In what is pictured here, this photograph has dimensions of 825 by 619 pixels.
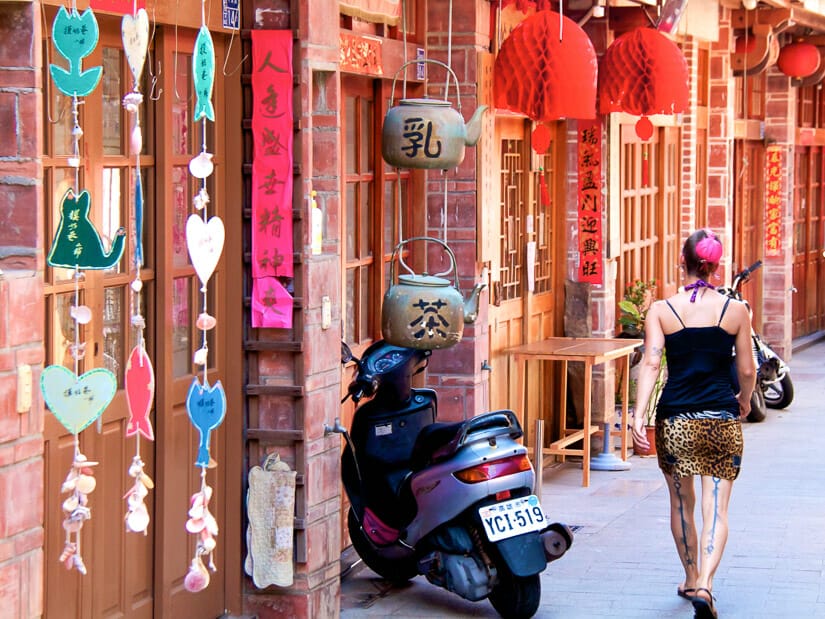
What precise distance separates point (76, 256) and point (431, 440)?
282 centimetres

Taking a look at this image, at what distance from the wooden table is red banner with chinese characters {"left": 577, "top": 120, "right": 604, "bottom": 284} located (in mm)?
559

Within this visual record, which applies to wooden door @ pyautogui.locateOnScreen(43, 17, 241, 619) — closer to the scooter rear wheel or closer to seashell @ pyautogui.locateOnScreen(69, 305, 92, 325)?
seashell @ pyautogui.locateOnScreen(69, 305, 92, 325)

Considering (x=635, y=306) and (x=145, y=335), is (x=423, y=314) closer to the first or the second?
(x=145, y=335)

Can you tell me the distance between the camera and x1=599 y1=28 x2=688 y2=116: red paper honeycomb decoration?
35.4 feet

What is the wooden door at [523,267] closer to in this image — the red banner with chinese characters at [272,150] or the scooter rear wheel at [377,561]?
the scooter rear wheel at [377,561]

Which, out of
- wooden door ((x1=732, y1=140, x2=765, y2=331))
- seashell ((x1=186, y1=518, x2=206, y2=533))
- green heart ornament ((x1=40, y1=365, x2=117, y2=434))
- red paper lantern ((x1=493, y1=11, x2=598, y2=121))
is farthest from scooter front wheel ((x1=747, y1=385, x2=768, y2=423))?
green heart ornament ((x1=40, y1=365, x2=117, y2=434))

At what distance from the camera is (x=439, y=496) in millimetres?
7047

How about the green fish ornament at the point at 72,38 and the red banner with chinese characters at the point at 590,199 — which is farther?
the red banner with chinese characters at the point at 590,199

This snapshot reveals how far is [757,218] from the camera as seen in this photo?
1889 cm

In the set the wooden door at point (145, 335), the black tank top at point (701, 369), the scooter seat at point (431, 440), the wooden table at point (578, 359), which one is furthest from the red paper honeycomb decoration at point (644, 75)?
the wooden door at point (145, 335)

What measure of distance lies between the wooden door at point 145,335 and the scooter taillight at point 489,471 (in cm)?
103

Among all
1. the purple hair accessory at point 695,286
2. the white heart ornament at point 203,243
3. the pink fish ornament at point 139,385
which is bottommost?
the pink fish ornament at point 139,385

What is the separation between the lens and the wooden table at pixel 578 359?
1015 centimetres

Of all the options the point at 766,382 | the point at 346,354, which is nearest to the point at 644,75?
the point at 766,382
